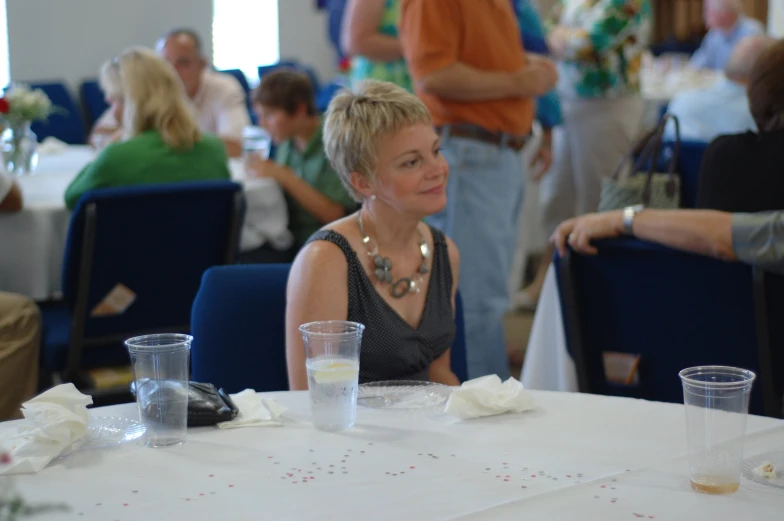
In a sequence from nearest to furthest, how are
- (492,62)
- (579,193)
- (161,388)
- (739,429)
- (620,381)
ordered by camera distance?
(739,429)
(161,388)
(620,381)
(492,62)
(579,193)

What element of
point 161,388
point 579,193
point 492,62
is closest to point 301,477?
point 161,388

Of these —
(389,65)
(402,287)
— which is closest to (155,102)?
(389,65)

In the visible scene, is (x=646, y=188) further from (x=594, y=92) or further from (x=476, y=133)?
(x=594, y=92)

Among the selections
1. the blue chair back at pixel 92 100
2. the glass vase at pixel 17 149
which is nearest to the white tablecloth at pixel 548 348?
the glass vase at pixel 17 149

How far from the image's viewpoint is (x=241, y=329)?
2.15 m

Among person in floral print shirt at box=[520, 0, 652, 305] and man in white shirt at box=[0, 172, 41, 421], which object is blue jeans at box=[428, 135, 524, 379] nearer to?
man in white shirt at box=[0, 172, 41, 421]

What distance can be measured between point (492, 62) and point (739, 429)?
2.31m

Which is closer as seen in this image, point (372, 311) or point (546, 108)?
point (372, 311)

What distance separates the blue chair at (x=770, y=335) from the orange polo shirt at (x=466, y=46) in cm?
144

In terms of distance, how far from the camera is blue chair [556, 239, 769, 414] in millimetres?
2291

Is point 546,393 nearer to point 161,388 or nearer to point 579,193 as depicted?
point 161,388

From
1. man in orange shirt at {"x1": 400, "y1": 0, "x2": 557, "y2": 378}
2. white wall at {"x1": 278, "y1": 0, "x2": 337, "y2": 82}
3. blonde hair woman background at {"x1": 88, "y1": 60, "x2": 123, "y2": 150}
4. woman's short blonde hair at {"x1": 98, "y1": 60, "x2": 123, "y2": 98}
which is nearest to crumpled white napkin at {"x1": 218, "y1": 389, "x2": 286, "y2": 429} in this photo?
man in orange shirt at {"x1": 400, "y1": 0, "x2": 557, "y2": 378}

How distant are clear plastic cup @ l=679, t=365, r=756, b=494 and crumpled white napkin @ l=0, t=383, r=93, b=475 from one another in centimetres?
83

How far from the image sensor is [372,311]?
2.13 meters
